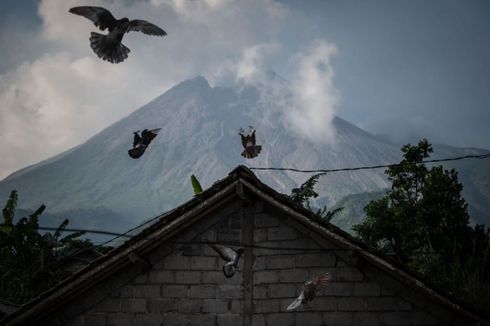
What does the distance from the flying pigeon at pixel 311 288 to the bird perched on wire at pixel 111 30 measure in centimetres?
386

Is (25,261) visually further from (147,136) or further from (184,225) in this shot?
(147,136)

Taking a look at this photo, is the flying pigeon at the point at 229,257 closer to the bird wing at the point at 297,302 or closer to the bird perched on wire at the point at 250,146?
the bird wing at the point at 297,302

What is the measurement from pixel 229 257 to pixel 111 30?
3616mm

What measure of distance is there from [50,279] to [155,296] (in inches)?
395

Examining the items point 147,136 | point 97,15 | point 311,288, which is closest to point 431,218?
point 311,288

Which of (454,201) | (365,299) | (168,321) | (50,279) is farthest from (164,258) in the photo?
(454,201)

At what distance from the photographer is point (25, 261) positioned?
1473 centimetres

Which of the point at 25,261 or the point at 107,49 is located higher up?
the point at 107,49

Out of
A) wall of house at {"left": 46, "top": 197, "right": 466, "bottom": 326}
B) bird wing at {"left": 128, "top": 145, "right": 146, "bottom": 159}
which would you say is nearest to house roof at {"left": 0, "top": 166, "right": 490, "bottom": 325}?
wall of house at {"left": 46, "top": 197, "right": 466, "bottom": 326}

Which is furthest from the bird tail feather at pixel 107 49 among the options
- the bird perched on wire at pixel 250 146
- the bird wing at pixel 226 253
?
the bird wing at pixel 226 253

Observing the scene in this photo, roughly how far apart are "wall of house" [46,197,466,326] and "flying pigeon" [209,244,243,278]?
168mm

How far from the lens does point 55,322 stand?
22.9ft

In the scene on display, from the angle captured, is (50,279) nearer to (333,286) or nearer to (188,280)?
(188,280)

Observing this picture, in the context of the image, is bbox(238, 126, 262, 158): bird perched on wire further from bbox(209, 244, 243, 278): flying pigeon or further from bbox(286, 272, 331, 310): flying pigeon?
bbox(286, 272, 331, 310): flying pigeon
